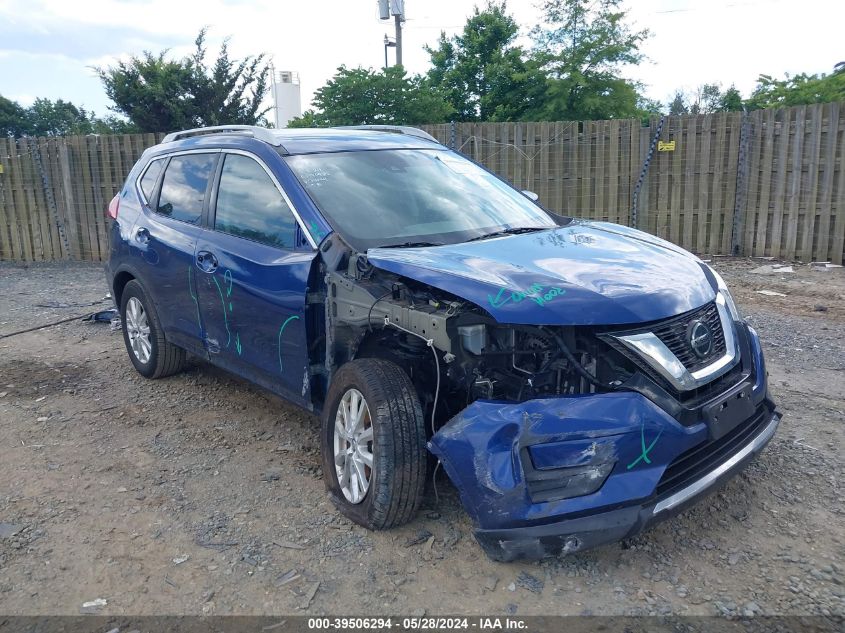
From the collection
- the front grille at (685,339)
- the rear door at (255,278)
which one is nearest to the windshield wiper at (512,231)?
the rear door at (255,278)

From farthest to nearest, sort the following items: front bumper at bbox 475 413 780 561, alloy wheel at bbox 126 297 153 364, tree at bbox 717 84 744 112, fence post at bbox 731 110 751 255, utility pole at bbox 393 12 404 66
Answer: tree at bbox 717 84 744 112
utility pole at bbox 393 12 404 66
fence post at bbox 731 110 751 255
alloy wheel at bbox 126 297 153 364
front bumper at bbox 475 413 780 561

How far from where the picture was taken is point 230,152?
453 cm

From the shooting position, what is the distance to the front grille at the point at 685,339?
2.94 meters

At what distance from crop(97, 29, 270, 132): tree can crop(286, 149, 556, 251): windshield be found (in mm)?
18525

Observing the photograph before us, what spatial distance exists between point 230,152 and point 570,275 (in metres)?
2.53

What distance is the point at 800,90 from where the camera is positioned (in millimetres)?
21547

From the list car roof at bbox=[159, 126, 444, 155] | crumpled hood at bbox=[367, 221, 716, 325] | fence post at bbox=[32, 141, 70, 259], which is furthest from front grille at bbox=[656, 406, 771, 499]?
fence post at bbox=[32, 141, 70, 259]

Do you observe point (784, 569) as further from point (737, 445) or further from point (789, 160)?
point (789, 160)

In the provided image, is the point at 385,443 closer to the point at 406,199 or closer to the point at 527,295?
the point at 527,295

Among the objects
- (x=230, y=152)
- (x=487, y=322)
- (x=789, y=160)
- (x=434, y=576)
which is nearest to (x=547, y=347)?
(x=487, y=322)

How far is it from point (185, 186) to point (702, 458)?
3.82 meters

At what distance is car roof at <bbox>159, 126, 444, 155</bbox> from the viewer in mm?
4297

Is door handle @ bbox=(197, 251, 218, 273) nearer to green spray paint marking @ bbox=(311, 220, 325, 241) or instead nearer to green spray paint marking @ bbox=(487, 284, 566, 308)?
green spray paint marking @ bbox=(311, 220, 325, 241)

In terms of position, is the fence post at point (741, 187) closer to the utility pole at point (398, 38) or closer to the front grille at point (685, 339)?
the front grille at point (685, 339)
